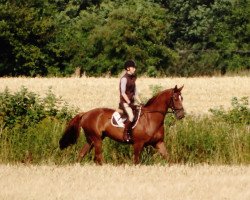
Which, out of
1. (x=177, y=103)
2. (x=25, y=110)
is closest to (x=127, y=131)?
(x=177, y=103)

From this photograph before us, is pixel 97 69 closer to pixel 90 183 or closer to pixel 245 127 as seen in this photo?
pixel 245 127

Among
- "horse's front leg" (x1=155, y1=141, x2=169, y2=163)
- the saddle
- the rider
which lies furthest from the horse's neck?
"horse's front leg" (x1=155, y1=141, x2=169, y2=163)

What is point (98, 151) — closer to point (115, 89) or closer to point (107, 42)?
point (115, 89)

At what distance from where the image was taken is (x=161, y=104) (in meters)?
14.9

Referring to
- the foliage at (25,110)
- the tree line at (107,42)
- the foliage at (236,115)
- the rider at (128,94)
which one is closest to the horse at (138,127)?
the rider at (128,94)

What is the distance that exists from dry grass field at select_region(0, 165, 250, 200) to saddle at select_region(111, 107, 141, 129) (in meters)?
1.62

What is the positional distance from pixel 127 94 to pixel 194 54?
171 feet

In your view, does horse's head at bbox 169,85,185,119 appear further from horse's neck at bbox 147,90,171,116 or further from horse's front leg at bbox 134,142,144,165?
horse's front leg at bbox 134,142,144,165

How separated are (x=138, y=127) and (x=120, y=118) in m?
0.44

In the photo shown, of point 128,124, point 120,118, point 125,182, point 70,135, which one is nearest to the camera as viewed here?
point 125,182

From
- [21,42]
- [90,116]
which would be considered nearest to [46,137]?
[90,116]

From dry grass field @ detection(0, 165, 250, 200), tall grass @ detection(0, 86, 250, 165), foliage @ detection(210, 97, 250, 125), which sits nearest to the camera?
dry grass field @ detection(0, 165, 250, 200)

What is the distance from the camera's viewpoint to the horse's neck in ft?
48.9

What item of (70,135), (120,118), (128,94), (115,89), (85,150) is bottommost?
(115,89)
